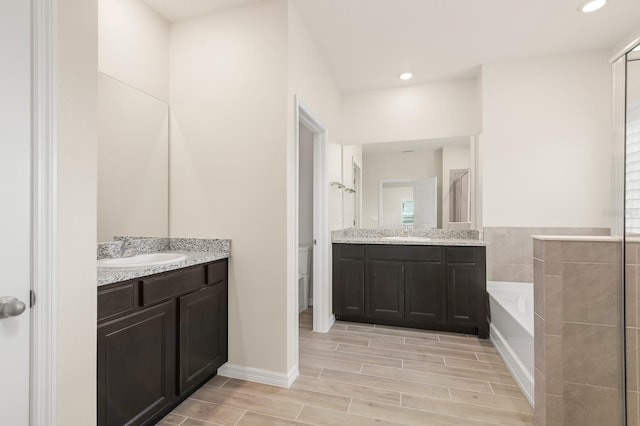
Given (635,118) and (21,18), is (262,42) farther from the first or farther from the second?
(635,118)

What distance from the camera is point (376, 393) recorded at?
2.04 m

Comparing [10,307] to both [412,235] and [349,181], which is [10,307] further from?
[412,235]

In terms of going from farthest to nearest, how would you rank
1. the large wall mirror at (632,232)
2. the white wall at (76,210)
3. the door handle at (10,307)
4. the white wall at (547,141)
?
1. the white wall at (547,141)
2. the large wall mirror at (632,232)
3. the white wall at (76,210)
4. the door handle at (10,307)

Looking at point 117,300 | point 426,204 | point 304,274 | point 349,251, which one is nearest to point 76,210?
point 117,300

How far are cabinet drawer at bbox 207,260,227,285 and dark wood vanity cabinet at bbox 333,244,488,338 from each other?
146 centimetres

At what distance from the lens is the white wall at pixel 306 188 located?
13.8 feet

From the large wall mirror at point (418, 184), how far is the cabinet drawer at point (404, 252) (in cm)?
55

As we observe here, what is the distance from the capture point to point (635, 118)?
1356 millimetres

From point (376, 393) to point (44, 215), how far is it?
2.03 metres

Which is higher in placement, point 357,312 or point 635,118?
point 635,118

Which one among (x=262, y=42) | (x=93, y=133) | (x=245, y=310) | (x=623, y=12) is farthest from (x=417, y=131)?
(x=93, y=133)

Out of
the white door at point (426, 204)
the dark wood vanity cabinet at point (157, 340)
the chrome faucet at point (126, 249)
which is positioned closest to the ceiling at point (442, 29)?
the white door at point (426, 204)

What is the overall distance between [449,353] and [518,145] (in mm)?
2123

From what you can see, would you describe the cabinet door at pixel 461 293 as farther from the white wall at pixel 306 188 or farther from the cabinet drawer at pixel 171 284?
the cabinet drawer at pixel 171 284
